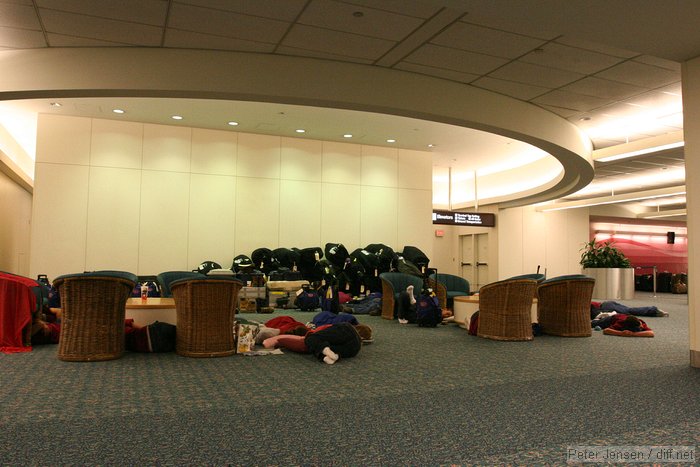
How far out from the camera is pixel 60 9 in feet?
17.8

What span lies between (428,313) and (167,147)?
292 inches

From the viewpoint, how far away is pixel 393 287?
30.1ft

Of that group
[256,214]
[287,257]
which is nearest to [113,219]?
[256,214]

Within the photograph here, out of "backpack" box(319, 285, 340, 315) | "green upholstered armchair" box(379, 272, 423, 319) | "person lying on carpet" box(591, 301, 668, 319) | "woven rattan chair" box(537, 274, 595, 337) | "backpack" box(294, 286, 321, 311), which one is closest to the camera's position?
"woven rattan chair" box(537, 274, 595, 337)

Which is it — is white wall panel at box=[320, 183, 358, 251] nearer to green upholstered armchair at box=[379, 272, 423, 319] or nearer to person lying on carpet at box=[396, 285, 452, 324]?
green upholstered armchair at box=[379, 272, 423, 319]

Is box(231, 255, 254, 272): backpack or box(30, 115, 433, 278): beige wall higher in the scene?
box(30, 115, 433, 278): beige wall

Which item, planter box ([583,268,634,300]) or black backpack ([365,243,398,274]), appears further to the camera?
planter box ([583,268,634,300])

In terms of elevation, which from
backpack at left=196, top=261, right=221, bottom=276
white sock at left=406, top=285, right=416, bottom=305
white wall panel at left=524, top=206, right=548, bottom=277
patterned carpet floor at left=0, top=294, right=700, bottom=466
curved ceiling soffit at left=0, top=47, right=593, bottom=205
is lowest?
patterned carpet floor at left=0, top=294, right=700, bottom=466

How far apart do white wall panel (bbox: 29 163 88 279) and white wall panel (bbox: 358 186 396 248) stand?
260 inches

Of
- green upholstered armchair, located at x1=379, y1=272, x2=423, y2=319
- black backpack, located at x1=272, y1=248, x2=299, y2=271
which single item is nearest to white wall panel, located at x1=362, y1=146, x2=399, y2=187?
Result: black backpack, located at x1=272, y1=248, x2=299, y2=271

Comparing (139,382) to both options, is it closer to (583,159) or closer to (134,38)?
(134,38)

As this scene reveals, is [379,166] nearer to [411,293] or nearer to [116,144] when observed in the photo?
[411,293]

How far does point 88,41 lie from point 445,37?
4.30 m

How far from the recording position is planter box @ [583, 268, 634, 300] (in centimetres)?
1546
